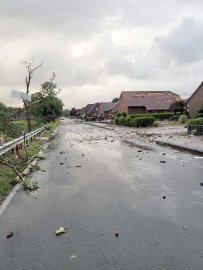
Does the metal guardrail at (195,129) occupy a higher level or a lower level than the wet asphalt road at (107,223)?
lower

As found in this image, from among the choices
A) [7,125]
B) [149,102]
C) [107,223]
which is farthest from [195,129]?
[149,102]

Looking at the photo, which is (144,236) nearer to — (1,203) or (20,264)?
(20,264)

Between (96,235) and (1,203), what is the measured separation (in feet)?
10.3

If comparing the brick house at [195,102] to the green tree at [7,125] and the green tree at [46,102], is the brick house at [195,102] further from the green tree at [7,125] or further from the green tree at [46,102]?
the green tree at [7,125]

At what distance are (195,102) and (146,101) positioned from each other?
988 inches

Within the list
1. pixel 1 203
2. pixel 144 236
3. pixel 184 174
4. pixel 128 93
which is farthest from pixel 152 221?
Answer: pixel 128 93

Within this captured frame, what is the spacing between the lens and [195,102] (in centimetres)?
6038

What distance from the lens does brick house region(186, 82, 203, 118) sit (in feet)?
193

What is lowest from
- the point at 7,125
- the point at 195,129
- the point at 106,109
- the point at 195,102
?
the point at 106,109

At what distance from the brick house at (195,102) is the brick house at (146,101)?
55.2 feet

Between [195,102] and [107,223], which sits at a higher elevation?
[195,102]

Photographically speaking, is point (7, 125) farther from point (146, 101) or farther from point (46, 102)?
point (146, 101)

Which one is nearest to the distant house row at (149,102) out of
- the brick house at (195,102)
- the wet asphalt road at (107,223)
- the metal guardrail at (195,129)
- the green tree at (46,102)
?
the brick house at (195,102)

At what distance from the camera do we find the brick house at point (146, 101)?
82188 millimetres
